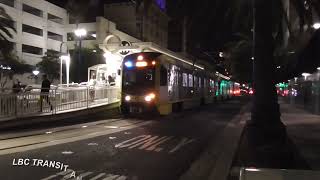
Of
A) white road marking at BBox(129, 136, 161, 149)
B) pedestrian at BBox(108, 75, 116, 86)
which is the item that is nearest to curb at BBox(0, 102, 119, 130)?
pedestrian at BBox(108, 75, 116, 86)

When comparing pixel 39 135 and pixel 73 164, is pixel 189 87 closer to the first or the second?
pixel 39 135

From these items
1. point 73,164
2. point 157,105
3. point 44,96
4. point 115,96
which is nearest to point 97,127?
point 44,96

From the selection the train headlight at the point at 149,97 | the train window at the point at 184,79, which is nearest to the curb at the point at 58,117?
the train headlight at the point at 149,97

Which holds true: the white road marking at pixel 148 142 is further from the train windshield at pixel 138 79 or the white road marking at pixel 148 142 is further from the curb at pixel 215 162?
the train windshield at pixel 138 79

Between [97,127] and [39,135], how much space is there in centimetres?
403

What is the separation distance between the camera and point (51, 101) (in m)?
23.1

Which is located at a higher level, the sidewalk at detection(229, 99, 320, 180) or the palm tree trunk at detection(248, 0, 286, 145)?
the palm tree trunk at detection(248, 0, 286, 145)

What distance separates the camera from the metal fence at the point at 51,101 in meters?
19.5

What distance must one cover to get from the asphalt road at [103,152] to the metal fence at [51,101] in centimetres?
251

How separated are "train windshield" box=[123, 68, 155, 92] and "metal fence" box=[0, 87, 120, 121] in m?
2.53

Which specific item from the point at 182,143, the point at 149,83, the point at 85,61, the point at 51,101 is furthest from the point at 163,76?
the point at 85,61

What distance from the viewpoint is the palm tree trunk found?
10.0m

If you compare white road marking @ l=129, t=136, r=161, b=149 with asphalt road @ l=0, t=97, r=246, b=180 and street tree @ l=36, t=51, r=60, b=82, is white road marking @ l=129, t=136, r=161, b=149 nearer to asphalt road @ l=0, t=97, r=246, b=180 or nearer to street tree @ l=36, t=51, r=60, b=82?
asphalt road @ l=0, t=97, r=246, b=180

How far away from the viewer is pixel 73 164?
10.7 m
